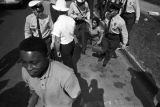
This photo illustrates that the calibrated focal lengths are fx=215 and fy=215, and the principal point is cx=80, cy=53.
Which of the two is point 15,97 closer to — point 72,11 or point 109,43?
point 109,43

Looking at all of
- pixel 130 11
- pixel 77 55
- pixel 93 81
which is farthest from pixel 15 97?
pixel 130 11

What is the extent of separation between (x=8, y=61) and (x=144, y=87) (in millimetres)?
4039

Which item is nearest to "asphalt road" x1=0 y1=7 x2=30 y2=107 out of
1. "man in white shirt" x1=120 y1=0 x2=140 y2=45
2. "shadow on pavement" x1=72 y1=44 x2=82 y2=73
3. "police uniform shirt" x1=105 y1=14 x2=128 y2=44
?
"shadow on pavement" x1=72 y1=44 x2=82 y2=73

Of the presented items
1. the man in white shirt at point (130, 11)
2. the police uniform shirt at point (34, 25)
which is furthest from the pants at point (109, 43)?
the police uniform shirt at point (34, 25)

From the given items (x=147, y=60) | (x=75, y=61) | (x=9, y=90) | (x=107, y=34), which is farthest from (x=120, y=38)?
(x=9, y=90)

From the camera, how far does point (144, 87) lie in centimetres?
562

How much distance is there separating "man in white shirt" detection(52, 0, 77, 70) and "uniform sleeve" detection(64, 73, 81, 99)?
2.45 m

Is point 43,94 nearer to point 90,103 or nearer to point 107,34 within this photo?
point 90,103

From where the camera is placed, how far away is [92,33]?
7.82 m

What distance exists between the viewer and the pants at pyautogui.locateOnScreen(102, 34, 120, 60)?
622 cm

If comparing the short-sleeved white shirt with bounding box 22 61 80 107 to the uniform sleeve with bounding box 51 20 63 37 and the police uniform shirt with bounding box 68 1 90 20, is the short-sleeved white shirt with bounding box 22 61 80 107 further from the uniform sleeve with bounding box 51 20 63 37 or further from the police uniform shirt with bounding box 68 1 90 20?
the police uniform shirt with bounding box 68 1 90 20

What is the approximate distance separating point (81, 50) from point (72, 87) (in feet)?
17.2

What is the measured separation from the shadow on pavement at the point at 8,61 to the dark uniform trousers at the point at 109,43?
109 inches

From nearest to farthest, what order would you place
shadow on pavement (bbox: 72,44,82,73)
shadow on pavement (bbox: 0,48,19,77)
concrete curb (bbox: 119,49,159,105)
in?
concrete curb (bbox: 119,49,159,105) → shadow on pavement (bbox: 0,48,19,77) → shadow on pavement (bbox: 72,44,82,73)
